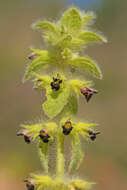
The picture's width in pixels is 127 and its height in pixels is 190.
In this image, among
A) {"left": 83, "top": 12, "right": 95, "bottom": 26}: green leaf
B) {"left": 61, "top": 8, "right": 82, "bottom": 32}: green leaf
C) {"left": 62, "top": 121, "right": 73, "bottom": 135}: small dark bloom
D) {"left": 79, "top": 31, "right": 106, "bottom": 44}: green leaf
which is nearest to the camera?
{"left": 62, "top": 121, "right": 73, "bottom": 135}: small dark bloom

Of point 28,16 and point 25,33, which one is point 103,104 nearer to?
point 25,33

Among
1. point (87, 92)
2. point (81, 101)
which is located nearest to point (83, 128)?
point (87, 92)

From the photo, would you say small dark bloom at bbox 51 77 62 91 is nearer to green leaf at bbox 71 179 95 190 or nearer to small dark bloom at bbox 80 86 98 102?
small dark bloom at bbox 80 86 98 102

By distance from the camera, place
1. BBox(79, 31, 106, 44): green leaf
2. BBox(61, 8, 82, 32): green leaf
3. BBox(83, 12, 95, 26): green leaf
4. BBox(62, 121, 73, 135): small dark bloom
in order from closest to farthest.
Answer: BBox(62, 121, 73, 135): small dark bloom → BBox(79, 31, 106, 44): green leaf → BBox(61, 8, 82, 32): green leaf → BBox(83, 12, 95, 26): green leaf

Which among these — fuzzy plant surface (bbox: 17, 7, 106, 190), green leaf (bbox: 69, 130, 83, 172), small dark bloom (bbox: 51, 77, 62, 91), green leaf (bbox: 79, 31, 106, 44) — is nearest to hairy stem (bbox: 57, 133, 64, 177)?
fuzzy plant surface (bbox: 17, 7, 106, 190)

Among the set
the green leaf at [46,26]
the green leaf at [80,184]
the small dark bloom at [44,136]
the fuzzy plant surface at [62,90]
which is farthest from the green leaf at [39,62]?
the green leaf at [80,184]

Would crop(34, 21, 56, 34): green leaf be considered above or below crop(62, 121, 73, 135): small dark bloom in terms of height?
above

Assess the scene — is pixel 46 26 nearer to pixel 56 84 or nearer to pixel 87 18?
pixel 87 18
